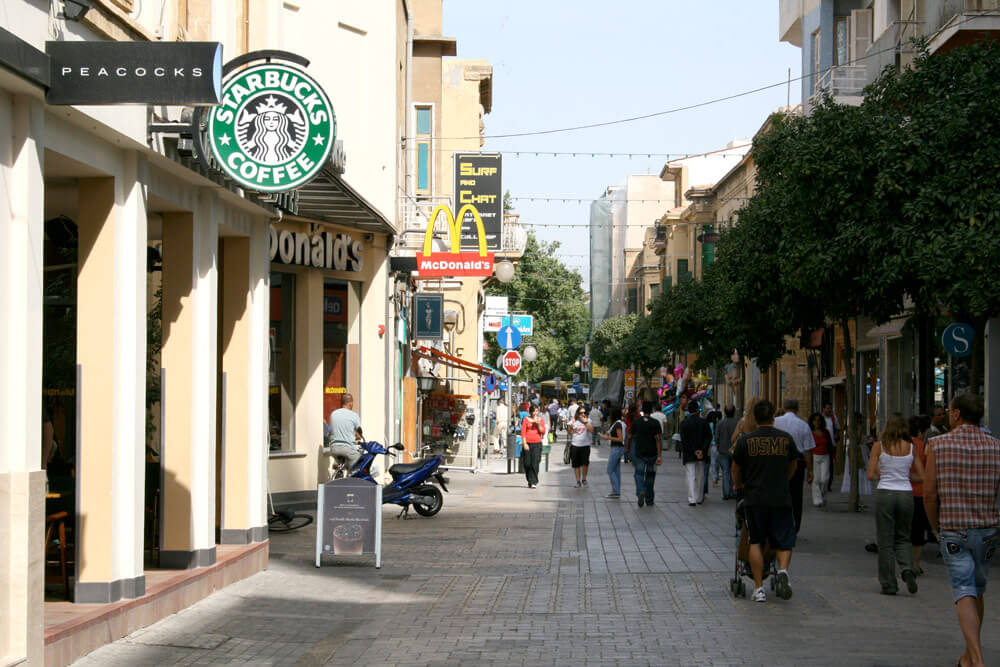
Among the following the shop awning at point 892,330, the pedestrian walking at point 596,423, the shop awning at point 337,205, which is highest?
the shop awning at point 337,205

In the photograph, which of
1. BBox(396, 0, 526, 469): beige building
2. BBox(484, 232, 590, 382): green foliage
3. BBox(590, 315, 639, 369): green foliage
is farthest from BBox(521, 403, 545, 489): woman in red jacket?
BBox(590, 315, 639, 369): green foliage

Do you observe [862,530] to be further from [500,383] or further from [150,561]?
[500,383]

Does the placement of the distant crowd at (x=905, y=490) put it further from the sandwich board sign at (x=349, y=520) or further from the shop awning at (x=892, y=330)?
the shop awning at (x=892, y=330)

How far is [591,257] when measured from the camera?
4350 inches

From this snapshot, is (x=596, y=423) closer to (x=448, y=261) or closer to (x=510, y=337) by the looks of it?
(x=510, y=337)

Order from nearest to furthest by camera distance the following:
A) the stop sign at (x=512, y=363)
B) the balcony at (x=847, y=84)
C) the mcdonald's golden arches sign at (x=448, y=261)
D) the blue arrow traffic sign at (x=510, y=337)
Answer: the mcdonald's golden arches sign at (x=448, y=261), the balcony at (x=847, y=84), the stop sign at (x=512, y=363), the blue arrow traffic sign at (x=510, y=337)

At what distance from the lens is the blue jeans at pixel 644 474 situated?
2272 cm

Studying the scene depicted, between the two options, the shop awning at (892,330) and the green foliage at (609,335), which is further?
the green foliage at (609,335)

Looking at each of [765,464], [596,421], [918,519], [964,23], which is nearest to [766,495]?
[765,464]

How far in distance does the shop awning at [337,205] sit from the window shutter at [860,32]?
13327mm

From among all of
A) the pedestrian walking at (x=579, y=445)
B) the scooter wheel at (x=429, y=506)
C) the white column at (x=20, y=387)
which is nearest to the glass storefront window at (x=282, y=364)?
the scooter wheel at (x=429, y=506)

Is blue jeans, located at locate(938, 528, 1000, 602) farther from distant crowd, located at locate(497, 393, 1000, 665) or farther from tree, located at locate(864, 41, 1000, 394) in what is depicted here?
tree, located at locate(864, 41, 1000, 394)

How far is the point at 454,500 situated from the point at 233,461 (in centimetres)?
1086

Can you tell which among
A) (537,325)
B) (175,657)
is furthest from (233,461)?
(537,325)
